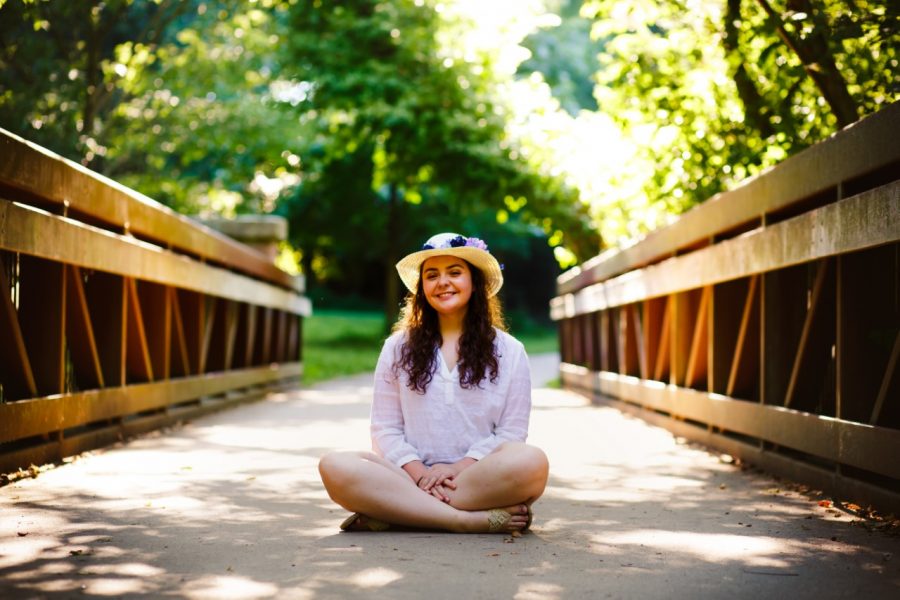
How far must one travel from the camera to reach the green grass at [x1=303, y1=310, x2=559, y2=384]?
24188 mm

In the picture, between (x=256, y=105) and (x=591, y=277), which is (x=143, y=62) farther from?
(x=591, y=277)

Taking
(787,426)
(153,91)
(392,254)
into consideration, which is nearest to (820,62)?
(787,426)

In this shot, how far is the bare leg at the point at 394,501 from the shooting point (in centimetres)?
524

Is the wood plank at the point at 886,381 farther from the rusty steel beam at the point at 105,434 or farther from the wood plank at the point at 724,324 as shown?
the rusty steel beam at the point at 105,434

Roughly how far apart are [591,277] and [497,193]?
4632mm

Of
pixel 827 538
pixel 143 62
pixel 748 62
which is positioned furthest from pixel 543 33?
pixel 827 538

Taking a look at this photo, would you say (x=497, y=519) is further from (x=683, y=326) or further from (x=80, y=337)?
(x=683, y=326)

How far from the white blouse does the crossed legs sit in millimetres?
240

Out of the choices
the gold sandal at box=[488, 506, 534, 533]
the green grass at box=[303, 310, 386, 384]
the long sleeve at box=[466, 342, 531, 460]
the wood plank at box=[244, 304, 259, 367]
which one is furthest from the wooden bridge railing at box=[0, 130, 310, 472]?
the green grass at box=[303, 310, 386, 384]

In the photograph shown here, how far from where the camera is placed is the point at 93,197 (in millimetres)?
8156

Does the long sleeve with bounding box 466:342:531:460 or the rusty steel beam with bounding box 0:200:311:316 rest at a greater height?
the rusty steel beam with bounding box 0:200:311:316

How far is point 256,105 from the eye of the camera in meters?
22.3

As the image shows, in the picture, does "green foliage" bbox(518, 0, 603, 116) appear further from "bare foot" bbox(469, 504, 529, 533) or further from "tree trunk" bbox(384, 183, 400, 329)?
"bare foot" bbox(469, 504, 529, 533)

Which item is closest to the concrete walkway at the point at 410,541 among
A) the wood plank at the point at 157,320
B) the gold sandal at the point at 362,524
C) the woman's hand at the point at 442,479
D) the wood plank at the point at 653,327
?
the gold sandal at the point at 362,524
